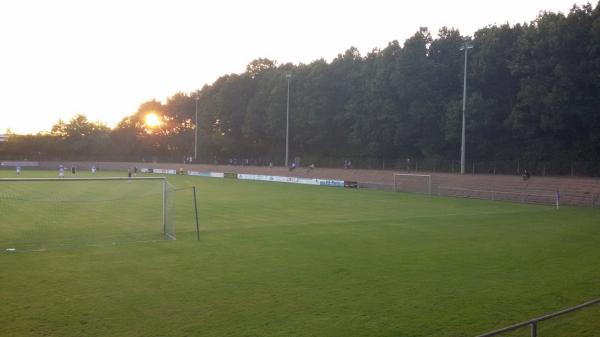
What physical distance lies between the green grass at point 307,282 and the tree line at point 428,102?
26.5 meters

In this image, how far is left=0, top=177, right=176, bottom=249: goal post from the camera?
1628 cm

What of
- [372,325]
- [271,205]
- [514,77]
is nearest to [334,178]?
[514,77]

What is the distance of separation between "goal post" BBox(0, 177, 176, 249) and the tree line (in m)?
32.2

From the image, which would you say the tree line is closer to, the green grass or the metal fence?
the metal fence

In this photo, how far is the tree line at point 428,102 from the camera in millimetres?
42125

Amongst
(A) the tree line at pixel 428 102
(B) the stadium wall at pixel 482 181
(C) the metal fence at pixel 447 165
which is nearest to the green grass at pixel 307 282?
(B) the stadium wall at pixel 482 181

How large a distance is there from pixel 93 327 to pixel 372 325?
4.50 meters

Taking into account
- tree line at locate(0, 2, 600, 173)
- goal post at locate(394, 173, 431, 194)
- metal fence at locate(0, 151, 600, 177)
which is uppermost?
tree line at locate(0, 2, 600, 173)

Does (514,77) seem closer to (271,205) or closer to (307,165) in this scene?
(307,165)

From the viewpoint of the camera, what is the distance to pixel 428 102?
2103 inches

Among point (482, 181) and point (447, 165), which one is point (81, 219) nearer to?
point (482, 181)

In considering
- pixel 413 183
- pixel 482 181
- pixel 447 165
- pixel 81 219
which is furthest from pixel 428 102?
pixel 81 219

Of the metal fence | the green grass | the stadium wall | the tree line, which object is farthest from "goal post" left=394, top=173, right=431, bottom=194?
the green grass

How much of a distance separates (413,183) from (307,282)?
115 ft
